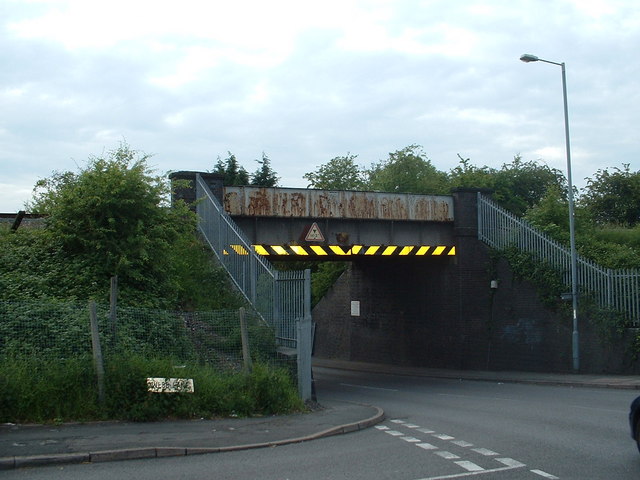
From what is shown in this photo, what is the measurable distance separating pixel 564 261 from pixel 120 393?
16.9 meters

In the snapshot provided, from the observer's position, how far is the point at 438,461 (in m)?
9.11

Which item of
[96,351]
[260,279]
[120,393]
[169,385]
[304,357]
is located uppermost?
[260,279]

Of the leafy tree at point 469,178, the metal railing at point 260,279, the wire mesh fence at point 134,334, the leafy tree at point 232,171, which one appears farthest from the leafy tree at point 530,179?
the wire mesh fence at point 134,334

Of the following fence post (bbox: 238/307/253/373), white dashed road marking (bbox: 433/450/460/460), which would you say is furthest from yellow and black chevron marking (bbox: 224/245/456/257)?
white dashed road marking (bbox: 433/450/460/460)

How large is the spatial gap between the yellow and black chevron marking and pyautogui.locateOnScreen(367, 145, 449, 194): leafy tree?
2102 cm

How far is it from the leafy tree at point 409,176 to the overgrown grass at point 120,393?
121 ft

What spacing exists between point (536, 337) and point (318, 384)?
Answer: 25.1 feet

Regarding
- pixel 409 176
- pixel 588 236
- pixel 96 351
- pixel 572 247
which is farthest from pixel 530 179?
pixel 96 351

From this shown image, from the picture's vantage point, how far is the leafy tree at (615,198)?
44.2m

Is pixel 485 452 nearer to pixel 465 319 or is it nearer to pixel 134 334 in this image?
pixel 134 334

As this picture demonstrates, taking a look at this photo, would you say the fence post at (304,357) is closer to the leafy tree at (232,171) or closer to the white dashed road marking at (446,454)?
the white dashed road marking at (446,454)

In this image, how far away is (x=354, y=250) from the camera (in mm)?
26297

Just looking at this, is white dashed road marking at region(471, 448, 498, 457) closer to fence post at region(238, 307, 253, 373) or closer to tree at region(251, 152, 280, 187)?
fence post at region(238, 307, 253, 373)

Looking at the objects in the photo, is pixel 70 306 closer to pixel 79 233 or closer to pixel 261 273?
pixel 79 233
